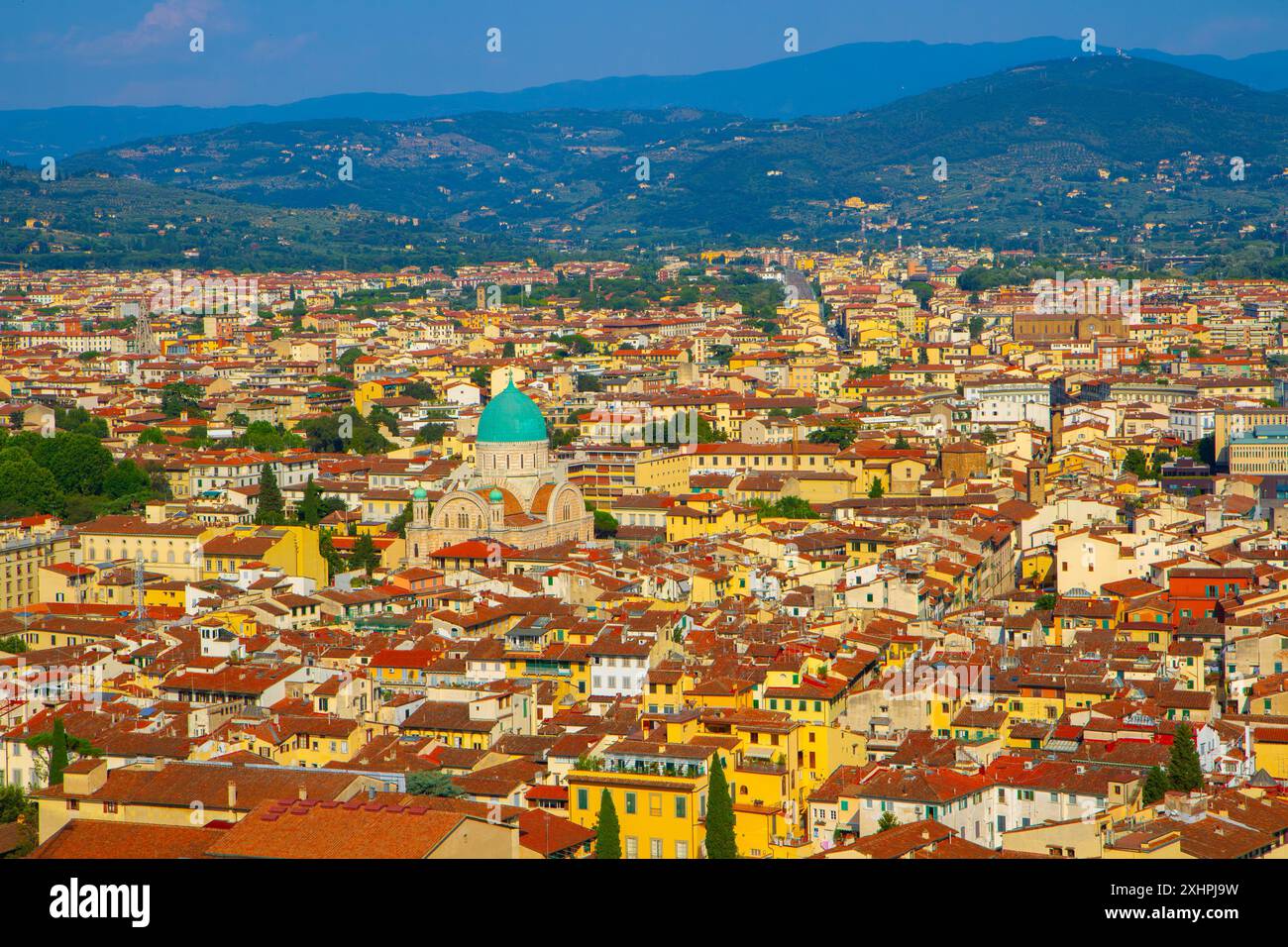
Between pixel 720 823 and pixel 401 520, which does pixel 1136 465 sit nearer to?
pixel 401 520

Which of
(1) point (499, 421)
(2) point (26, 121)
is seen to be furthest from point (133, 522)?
(2) point (26, 121)

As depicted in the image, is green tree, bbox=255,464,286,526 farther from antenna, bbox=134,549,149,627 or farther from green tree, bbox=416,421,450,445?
green tree, bbox=416,421,450,445

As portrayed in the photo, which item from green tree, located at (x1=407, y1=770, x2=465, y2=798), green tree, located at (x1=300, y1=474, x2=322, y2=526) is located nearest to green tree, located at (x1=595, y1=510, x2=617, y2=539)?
green tree, located at (x1=300, y1=474, x2=322, y2=526)

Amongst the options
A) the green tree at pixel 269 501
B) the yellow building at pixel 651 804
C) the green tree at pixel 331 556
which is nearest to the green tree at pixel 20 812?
the yellow building at pixel 651 804

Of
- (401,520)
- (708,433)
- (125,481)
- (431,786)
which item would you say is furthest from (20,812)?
(708,433)

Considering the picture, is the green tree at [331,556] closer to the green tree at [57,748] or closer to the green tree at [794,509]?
the green tree at [794,509]

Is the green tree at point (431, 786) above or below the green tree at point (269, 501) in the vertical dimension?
below
